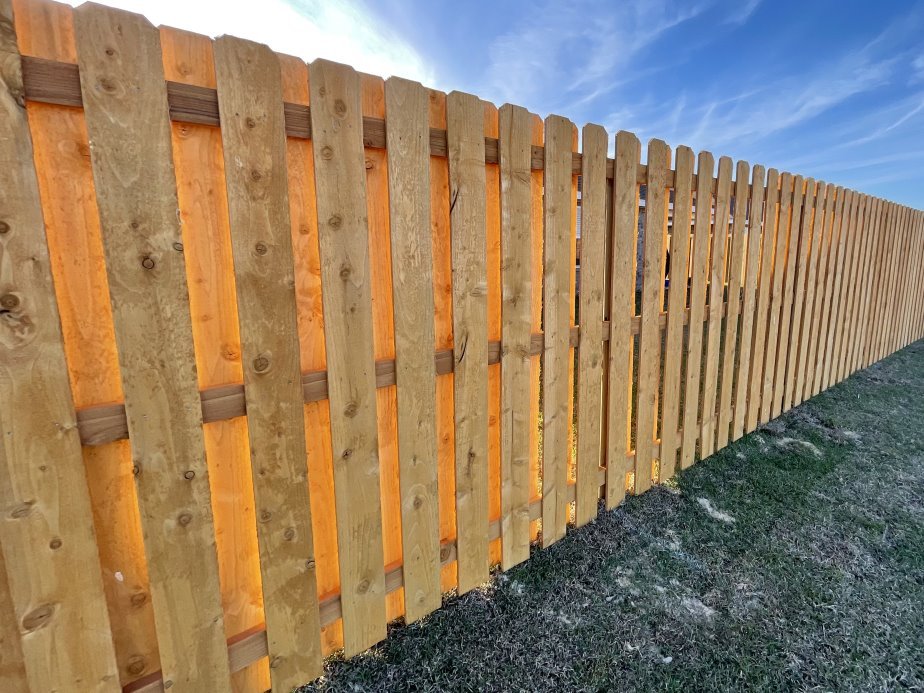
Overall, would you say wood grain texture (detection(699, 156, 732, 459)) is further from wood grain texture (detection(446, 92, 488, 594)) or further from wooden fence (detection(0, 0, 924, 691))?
wood grain texture (detection(446, 92, 488, 594))

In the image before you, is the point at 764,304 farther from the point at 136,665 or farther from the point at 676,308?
the point at 136,665

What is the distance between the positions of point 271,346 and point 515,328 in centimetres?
109

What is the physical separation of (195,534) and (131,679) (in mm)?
A: 510

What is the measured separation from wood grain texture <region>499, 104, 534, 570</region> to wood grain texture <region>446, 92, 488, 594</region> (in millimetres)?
129

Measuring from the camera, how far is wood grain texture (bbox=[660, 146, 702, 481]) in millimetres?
2660

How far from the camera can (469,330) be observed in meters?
1.82

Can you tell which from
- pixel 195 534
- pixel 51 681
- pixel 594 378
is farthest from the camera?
pixel 594 378

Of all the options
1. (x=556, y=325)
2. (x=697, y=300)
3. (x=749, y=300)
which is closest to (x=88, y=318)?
(x=556, y=325)

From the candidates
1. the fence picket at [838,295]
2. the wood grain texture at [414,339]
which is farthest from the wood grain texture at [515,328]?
the fence picket at [838,295]

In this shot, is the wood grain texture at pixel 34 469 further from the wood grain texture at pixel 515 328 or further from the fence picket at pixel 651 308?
the fence picket at pixel 651 308

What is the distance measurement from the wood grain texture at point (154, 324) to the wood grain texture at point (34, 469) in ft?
0.42

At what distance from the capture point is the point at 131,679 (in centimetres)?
132

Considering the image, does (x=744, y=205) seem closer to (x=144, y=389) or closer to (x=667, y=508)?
(x=667, y=508)

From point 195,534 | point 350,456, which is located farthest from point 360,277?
point 195,534
